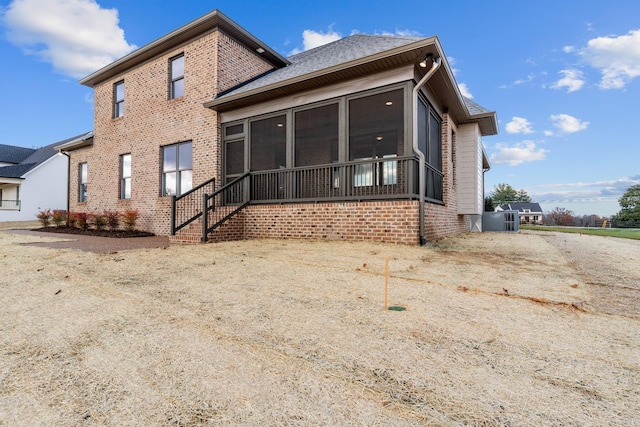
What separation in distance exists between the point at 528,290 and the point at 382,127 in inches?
282

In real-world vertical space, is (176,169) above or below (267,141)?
below

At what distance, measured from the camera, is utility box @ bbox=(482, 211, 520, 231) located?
13.3 metres

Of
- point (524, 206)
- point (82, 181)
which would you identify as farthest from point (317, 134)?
point (524, 206)

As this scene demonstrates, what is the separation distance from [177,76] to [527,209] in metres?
63.0

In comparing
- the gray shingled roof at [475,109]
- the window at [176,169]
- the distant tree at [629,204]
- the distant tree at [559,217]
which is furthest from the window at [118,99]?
the distant tree at [629,204]

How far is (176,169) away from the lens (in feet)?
33.7

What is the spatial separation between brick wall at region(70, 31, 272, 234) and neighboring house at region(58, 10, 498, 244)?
5 cm

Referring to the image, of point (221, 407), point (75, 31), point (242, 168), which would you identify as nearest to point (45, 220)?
point (242, 168)

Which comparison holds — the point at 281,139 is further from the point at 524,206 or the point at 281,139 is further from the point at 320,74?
the point at 524,206

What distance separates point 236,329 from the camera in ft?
7.02

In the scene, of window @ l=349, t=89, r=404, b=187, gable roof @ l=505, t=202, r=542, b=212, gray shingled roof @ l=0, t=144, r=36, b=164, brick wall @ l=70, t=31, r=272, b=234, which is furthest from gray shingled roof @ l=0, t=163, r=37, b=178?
gable roof @ l=505, t=202, r=542, b=212

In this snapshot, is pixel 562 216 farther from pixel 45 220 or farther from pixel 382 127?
pixel 45 220

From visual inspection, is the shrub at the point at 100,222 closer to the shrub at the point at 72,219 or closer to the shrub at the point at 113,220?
the shrub at the point at 113,220

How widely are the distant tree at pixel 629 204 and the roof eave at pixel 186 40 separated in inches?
2196
